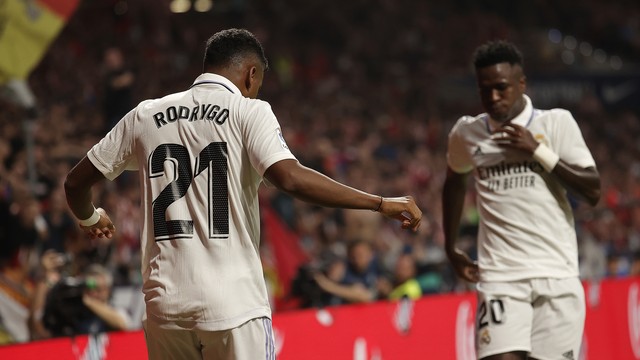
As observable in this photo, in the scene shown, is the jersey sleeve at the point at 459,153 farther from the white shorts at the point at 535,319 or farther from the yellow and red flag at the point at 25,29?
the yellow and red flag at the point at 25,29

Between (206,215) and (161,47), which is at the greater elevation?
(161,47)

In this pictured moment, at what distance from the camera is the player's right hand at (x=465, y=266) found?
19.1 feet

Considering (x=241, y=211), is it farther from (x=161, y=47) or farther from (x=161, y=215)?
(x=161, y=47)

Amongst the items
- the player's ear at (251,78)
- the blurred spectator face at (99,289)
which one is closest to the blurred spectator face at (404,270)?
the blurred spectator face at (99,289)

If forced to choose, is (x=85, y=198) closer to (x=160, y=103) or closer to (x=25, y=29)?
(x=160, y=103)

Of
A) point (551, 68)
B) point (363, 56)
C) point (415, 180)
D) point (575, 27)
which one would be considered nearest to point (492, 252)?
point (415, 180)

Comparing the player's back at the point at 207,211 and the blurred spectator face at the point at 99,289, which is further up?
the player's back at the point at 207,211

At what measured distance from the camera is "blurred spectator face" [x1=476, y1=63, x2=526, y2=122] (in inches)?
214

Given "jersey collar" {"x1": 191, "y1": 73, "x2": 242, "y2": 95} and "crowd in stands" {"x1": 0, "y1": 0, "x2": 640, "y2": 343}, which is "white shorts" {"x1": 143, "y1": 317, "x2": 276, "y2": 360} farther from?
"crowd in stands" {"x1": 0, "y1": 0, "x2": 640, "y2": 343}

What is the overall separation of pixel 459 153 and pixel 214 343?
99.2 inches

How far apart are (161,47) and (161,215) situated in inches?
535

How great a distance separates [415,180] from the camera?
15.5m

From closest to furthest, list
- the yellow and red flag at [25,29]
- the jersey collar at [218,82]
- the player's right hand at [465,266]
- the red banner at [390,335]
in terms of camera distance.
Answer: the jersey collar at [218,82]
the red banner at [390,335]
the player's right hand at [465,266]
the yellow and red flag at [25,29]

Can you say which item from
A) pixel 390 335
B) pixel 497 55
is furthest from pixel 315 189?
pixel 390 335
